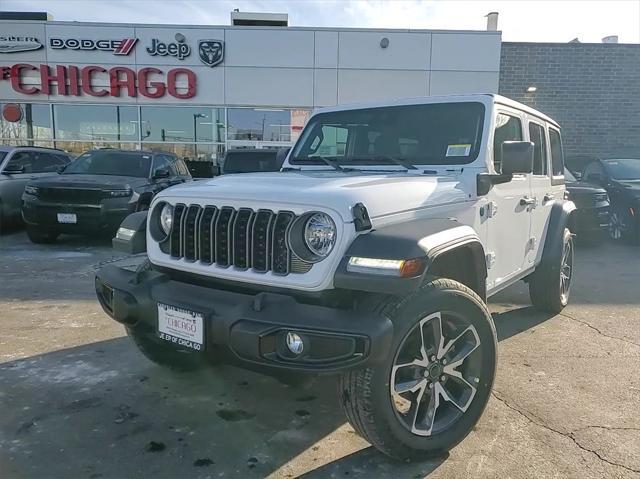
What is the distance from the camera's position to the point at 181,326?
8.42 feet

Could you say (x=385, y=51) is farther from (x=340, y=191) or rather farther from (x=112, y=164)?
(x=340, y=191)

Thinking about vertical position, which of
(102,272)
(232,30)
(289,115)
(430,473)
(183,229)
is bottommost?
(430,473)

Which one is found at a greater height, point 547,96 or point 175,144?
point 547,96

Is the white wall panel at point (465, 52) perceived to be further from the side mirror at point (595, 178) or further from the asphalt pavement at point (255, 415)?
the asphalt pavement at point (255, 415)

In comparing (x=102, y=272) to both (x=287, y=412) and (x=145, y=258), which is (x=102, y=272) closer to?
(x=145, y=258)

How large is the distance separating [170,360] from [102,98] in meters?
12.9

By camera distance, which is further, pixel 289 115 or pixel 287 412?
pixel 289 115

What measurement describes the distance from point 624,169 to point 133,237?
9.85 meters

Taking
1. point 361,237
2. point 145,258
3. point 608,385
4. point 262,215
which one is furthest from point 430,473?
point 145,258

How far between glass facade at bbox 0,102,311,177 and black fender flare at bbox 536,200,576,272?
10489mm

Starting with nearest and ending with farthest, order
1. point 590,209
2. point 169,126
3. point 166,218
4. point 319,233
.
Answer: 1. point 319,233
2. point 166,218
3. point 590,209
4. point 169,126

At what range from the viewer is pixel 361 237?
92.2 inches

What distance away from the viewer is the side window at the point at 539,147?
14.6 feet

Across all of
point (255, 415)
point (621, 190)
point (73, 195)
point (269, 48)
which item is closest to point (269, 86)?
point (269, 48)
